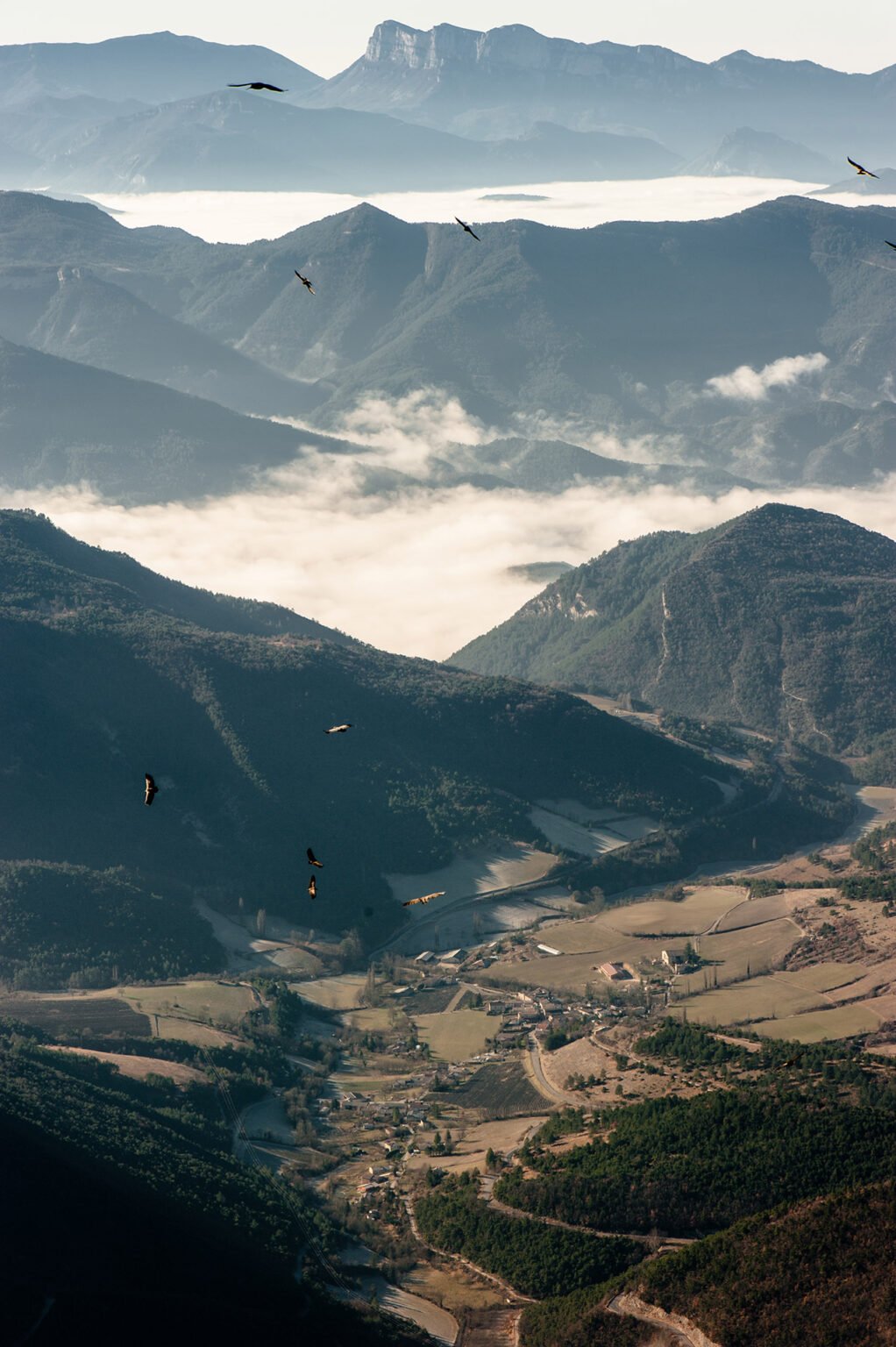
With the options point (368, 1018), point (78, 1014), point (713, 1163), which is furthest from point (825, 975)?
point (78, 1014)

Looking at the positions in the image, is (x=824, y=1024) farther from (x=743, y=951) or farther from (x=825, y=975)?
(x=743, y=951)

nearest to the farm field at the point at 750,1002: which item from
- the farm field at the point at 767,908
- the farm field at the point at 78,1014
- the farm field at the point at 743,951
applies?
the farm field at the point at 743,951

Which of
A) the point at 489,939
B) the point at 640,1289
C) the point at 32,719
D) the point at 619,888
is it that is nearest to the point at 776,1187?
the point at 640,1289

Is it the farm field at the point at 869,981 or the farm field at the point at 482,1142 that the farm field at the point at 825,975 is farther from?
the farm field at the point at 482,1142

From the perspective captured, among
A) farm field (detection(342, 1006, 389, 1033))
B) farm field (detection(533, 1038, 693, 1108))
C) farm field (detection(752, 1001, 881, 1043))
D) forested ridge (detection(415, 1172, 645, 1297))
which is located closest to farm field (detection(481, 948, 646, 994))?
farm field (detection(342, 1006, 389, 1033))

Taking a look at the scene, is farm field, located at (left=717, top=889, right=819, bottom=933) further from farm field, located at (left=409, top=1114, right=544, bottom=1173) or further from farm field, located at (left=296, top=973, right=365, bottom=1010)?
farm field, located at (left=409, top=1114, right=544, bottom=1173)
